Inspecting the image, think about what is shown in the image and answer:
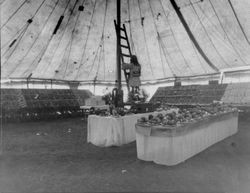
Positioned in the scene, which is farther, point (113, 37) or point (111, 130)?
point (113, 37)

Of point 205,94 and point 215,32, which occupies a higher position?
point 215,32

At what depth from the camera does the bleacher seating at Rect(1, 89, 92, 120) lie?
28.1ft

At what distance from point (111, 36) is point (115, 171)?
7309 millimetres

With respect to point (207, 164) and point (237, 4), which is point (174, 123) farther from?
point (237, 4)

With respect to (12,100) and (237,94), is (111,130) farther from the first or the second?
(237,94)

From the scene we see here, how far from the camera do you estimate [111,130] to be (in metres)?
4.36

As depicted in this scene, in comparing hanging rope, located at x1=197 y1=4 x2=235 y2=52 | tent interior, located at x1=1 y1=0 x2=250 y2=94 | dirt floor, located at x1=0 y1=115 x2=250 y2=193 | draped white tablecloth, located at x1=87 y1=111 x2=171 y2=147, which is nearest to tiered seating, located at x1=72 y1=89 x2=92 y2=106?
tent interior, located at x1=1 y1=0 x2=250 y2=94

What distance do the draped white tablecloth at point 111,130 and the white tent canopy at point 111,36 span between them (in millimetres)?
4444

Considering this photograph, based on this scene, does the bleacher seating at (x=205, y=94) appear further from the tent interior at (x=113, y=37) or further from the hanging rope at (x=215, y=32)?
the hanging rope at (x=215, y=32)

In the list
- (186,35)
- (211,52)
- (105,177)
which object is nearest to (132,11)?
(186,35)

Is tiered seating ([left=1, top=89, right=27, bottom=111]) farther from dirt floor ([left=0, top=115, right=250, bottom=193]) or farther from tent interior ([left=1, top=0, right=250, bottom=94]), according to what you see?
dirt floor ([left=0, top=115, right=250, bottom=193])

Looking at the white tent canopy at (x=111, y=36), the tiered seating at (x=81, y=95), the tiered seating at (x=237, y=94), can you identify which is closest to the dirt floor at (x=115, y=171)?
the white tent canopy at (x=111, y=36)

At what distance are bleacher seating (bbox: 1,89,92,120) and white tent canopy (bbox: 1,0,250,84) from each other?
3.12ft

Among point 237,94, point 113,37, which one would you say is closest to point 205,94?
point 237,94
